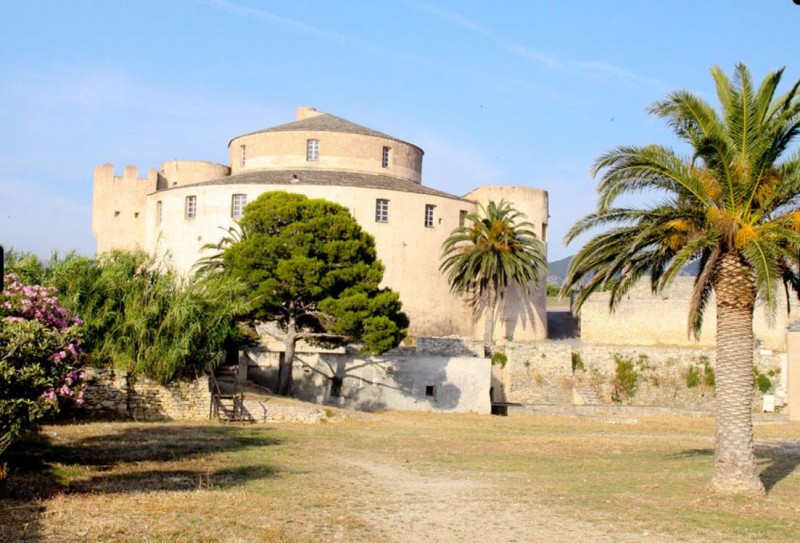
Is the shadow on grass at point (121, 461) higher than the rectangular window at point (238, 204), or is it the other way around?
the rectangular window at point (238, 204)

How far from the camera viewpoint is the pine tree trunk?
34688 millimetres

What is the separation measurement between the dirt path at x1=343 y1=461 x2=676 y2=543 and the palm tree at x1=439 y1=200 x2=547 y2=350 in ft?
93.3

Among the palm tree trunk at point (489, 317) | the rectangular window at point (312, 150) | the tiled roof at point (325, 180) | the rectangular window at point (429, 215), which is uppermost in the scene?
the rectangular window at point (312, 150)

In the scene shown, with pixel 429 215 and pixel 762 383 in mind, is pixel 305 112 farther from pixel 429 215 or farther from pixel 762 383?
pixel 762 383

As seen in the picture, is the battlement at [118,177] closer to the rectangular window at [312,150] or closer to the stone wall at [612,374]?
the rectangular window at [312,150]

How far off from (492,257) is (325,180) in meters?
9.56

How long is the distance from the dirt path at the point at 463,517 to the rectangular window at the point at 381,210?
31.5 meters

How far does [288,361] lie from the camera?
116 ft

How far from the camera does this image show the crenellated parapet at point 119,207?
180 feet

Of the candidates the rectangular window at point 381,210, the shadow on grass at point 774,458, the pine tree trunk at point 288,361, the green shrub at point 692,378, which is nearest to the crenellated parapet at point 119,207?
the rectangular window at point 381,210

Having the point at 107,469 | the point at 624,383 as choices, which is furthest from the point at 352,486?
the point at 624,383

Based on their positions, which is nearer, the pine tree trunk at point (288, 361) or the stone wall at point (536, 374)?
the pine tree trunk at point (288, 361)

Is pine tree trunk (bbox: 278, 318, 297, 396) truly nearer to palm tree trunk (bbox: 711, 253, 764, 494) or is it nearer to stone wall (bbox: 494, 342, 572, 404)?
stone wall (bbox: 494, 342, 572, 404)

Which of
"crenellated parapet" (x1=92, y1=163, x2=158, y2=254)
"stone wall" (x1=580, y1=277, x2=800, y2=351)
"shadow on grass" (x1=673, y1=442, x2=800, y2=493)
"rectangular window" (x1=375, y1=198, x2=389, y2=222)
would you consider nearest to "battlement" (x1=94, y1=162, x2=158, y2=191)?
"crenellated parapet" (x1=92, y1=163, x2=158, y2=254)
